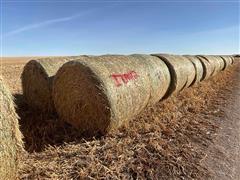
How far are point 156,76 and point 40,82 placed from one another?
317cm

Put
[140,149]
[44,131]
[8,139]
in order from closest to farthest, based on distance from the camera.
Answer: [8,139], [140,149], [44,131]

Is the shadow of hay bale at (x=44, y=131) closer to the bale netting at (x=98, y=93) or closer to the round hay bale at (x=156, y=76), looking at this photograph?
the bale netting at (x=98, y=93)

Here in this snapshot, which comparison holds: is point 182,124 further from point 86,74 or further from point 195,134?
point 86,74

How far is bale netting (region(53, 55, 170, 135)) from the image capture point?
253 inches

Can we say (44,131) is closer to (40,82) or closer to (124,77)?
(40,82)

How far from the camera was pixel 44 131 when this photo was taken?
6699 mm

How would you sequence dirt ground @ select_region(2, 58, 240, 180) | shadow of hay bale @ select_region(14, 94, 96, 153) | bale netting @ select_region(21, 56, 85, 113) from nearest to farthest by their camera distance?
dirt ground @ select_region(2, 58, 240, 180) → shadow of hay bale @ select_region(14, 94, 96, 153) → bale netting @ select_region(21, 56, 85, 113)

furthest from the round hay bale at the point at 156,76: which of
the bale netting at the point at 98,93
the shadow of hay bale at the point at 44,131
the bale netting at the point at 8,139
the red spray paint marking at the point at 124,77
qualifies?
the bale netting at the point at 8,139

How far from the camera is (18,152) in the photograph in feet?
13.9

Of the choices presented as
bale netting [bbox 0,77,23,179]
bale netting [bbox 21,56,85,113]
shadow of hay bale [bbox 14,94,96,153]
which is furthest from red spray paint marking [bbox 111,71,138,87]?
bale netting [bbox 0,77,23,179]

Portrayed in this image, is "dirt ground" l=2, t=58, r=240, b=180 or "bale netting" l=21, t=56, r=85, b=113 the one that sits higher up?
"bale netting" l=21, t=56, r=85, b=113

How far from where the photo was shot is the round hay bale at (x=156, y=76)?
8.54 m

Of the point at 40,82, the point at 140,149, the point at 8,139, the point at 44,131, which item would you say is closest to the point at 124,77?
the point at 140,149

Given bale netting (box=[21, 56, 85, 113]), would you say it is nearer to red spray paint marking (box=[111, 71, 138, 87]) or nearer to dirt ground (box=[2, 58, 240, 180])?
dirt ground (box=[2, 58, 240, 180])
